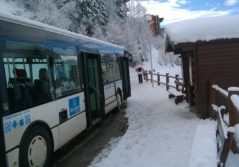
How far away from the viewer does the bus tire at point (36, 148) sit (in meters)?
5.80

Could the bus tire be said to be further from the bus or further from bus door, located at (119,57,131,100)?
bus door, located at (119,57,131,100)

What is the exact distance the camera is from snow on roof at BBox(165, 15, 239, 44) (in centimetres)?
1059

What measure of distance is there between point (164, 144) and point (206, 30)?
439 centimetres

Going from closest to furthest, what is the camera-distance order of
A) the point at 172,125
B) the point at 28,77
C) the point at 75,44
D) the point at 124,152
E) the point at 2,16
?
the point at 2,16 < the point at 28,77 < the point at 124,152 < the point at 75,44 < the point at 172,125

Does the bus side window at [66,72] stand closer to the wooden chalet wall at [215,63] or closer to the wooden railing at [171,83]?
the wooden chalet wall at [215,63]

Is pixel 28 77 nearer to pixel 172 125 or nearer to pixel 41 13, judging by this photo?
pixel 172 125

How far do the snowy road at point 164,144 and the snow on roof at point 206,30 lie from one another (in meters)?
2.49

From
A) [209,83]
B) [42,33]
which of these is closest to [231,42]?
[209,83]

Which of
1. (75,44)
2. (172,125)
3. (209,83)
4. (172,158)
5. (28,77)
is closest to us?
(28,77)

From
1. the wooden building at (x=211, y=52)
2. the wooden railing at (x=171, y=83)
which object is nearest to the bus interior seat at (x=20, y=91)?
the wooden building at (x=211, y=52)

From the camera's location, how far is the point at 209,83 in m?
10.8

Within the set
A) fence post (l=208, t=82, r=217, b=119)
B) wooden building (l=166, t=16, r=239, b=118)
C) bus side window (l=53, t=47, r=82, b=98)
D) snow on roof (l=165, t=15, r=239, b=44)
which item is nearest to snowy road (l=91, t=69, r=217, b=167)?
fence post (l=208, t=82, r=217, b=119)

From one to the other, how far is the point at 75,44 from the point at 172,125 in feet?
11.8

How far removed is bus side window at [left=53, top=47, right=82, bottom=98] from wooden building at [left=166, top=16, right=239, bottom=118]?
3.60 meters
